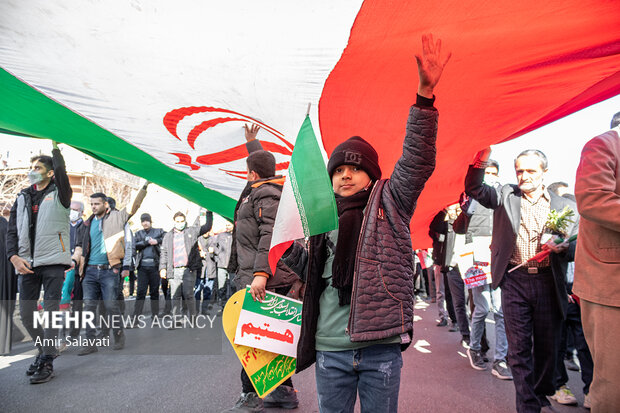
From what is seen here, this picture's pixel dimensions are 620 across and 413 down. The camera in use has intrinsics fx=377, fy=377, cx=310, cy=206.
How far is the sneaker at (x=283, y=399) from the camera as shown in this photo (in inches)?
135

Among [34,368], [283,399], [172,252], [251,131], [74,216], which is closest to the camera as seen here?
[283,399]

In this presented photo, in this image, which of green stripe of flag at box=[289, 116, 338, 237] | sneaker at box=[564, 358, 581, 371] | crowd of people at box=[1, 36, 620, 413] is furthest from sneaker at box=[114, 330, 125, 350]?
sneaker at box=[564, 358, 581, 371]

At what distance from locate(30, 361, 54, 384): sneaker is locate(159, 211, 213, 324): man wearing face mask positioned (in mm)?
3642

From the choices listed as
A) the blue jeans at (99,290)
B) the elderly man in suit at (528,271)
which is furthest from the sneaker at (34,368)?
the elderly man in suit at (528,271)

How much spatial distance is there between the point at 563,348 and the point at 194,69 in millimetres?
4349

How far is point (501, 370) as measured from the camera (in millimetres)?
4305

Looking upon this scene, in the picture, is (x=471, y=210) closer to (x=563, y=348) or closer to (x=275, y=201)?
(x=563, y=348)

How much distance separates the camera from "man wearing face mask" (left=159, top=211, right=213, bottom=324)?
311 inches

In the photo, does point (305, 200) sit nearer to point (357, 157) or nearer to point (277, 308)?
point (357, 157)

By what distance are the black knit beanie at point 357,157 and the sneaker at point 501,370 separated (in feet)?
11.5

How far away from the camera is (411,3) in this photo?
1831 mm

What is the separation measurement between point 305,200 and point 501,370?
3.80 metres

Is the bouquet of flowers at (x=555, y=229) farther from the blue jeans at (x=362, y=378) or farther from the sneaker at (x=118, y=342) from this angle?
the sneaker at (x=118, y=342)

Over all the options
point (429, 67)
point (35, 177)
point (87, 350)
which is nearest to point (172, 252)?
point (87, 350)
